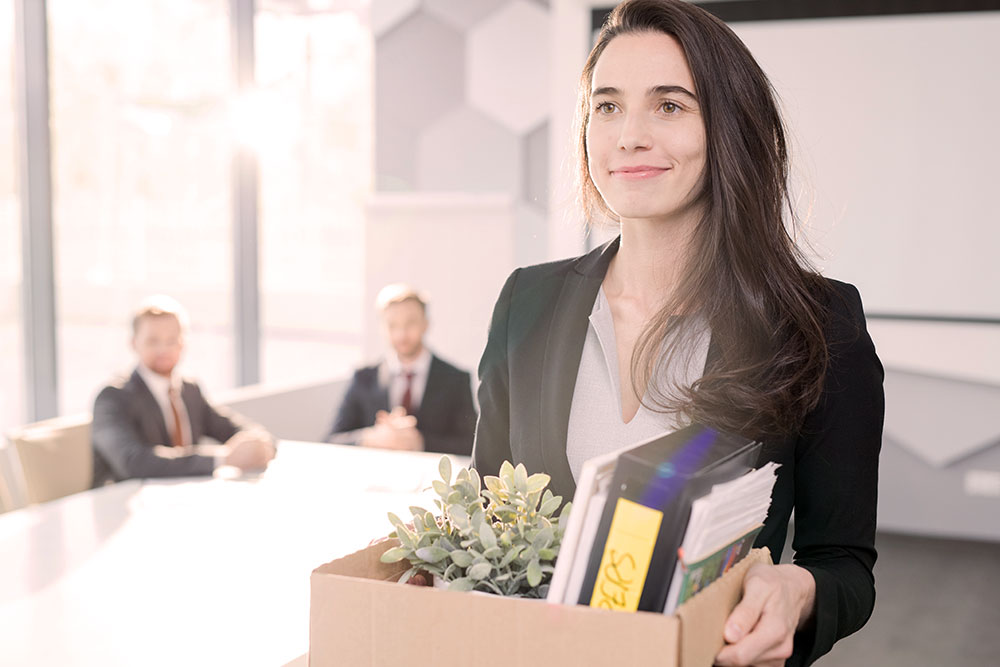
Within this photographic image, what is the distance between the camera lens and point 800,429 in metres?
1.15

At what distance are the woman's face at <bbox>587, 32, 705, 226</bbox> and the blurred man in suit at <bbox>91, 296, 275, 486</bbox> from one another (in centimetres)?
211

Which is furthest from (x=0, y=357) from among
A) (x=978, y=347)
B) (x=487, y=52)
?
(x=978, y=347)

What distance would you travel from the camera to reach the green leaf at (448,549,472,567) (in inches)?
35.3

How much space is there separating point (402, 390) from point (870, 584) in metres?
3.11

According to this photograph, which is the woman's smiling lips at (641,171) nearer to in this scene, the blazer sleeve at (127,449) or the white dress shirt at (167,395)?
the blazer sleeve at (127,449)

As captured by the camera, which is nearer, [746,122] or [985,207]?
[746,122]

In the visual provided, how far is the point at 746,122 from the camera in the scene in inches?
47.6

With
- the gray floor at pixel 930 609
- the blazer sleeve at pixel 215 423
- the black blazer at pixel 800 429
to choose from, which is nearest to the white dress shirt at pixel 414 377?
the blazer sleeve at pixel 215 423

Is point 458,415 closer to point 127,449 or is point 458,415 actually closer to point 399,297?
point 399,297

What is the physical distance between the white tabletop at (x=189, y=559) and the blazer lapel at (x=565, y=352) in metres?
0.60

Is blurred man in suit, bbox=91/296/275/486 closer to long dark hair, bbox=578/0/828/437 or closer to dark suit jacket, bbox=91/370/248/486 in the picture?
dark suit jacket, bbox=91/370/248/486

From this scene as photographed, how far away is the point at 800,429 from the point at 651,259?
11.9 inches

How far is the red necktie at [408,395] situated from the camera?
13.5 ft

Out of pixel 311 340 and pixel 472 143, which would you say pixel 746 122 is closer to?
pixel 472 143
